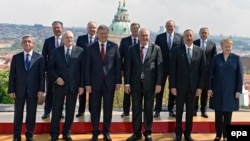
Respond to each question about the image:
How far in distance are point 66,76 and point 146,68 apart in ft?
3.77

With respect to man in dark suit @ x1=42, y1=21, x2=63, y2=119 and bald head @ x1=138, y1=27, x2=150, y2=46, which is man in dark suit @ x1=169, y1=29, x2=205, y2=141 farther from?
man in dark suit @ x1=42, y1=21, x2=63, y2=119

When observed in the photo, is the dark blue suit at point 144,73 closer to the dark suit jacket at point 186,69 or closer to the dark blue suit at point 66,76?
the dark suit jacket at point 186,69

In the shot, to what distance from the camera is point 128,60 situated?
5141 millimetres

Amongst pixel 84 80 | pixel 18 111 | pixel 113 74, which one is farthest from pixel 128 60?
pixel 18 111

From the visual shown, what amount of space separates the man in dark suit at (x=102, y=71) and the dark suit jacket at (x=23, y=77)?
689 mm

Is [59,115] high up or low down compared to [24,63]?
down

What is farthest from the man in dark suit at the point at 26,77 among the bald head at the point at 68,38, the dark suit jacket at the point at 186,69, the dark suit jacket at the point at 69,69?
the dark suit jacket at the point at 186,69

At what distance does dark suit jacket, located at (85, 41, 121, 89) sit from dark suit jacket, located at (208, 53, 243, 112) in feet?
4.64

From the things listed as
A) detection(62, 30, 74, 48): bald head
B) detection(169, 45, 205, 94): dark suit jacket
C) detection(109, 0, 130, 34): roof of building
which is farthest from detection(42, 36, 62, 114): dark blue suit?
detection(109, 0, 130, 34): roof of building

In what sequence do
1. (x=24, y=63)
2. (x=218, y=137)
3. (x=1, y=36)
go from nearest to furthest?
(x=24, y=63), (x=218, y=137), (x=1, y=36)

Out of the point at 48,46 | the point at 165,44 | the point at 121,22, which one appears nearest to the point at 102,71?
the point at 48,46

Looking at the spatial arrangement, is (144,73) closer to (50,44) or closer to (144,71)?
(144,71)

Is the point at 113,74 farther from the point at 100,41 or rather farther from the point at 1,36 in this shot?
the point at 1,36

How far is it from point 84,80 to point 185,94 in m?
1.49
